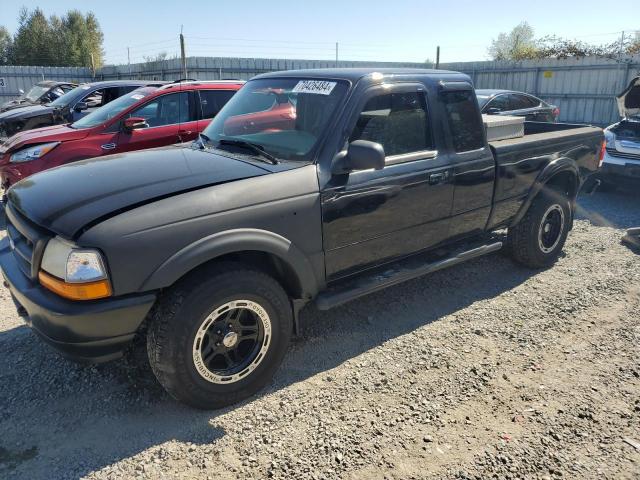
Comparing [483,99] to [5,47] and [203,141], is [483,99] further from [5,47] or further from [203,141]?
[5,47]

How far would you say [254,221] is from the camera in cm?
290

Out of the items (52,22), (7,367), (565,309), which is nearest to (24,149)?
(7,367)

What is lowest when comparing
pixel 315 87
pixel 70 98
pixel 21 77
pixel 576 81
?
pixel 70 98

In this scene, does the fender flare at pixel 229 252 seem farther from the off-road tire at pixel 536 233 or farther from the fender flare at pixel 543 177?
the off-road tire at pixel 536 233

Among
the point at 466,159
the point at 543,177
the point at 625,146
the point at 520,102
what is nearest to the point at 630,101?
the point at 625,146

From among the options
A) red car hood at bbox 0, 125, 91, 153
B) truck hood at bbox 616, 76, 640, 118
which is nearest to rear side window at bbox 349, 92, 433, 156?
red car hood at bbox 0, 125, 91, 153

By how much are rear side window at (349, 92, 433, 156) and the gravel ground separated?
1446 millimetres

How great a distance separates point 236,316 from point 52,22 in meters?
64.9

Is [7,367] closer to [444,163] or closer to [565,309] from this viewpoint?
[444,163]

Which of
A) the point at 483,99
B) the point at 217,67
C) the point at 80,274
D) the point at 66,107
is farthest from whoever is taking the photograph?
the point at 217,67

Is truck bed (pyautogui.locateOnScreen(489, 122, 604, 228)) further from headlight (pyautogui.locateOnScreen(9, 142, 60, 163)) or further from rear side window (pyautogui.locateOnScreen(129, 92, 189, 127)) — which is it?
headlight (pyautogui.locateOnScreen(9, 142, 60, 163))

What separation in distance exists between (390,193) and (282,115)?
0.99m

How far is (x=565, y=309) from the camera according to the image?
4.33m

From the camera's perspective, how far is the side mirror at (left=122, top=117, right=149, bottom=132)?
22.1 ft
